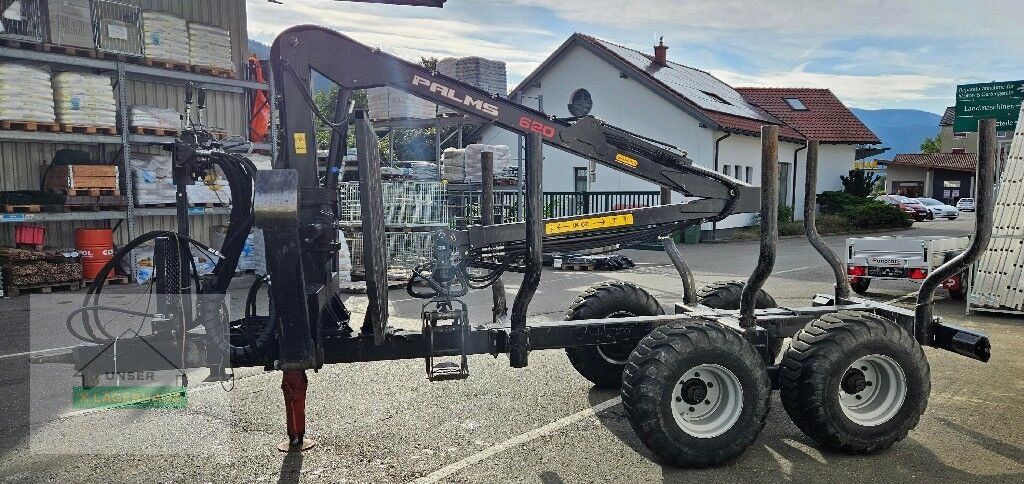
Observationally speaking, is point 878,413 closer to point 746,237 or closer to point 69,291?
point 69,291

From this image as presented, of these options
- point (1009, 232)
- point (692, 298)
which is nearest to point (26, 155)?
point (692, 298)

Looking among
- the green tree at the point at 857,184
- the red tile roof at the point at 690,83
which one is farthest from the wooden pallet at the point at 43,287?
the green tree at the point at 857,184

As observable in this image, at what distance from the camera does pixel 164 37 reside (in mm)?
15055

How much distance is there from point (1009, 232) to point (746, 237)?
53.7ft

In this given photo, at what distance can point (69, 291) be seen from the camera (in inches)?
535

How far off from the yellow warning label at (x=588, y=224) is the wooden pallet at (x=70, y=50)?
11772 mm

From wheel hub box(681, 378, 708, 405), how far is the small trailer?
27.0 feet

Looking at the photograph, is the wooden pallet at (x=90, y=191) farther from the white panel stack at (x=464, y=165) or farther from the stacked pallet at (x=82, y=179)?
the white panel stack at (x=464, y=165)

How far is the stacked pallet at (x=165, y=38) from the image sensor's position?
1484cm

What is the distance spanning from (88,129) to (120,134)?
0.66m

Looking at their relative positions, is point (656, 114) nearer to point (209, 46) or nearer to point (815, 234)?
point (209, 46)

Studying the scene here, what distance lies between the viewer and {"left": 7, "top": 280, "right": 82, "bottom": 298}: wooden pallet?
12.8 meters

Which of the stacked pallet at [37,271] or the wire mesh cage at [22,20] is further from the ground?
the wire mesh cage at [22,20]

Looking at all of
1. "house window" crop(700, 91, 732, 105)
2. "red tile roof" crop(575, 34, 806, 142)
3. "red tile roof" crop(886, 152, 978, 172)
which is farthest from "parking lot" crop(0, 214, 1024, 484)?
"red tile roof" crop(886, 152, 978, 172)
